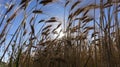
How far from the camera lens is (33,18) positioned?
314 centimetres

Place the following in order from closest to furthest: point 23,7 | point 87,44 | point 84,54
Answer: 1. point 23,7
2. point 84,54
3. point 87,44

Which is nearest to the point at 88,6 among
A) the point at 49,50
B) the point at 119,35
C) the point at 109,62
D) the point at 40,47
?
the point at 119,35

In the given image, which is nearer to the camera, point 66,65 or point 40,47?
point 66,65

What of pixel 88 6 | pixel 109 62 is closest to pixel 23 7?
pixel 88 6

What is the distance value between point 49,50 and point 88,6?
46.1 inches

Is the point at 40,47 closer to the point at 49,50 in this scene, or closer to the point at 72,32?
the point at 49,50

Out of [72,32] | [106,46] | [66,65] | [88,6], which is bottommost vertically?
[66,65]

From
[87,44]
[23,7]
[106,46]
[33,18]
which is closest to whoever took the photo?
[23,7]

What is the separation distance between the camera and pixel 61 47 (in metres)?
4.32

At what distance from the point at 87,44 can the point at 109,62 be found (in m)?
1.96

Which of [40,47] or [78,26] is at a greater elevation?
[78,26]

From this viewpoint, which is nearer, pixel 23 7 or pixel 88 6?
pixel 23 7

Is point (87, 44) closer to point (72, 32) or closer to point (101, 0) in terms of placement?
point (72, 32)

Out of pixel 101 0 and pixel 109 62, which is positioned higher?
pixel 101 0
